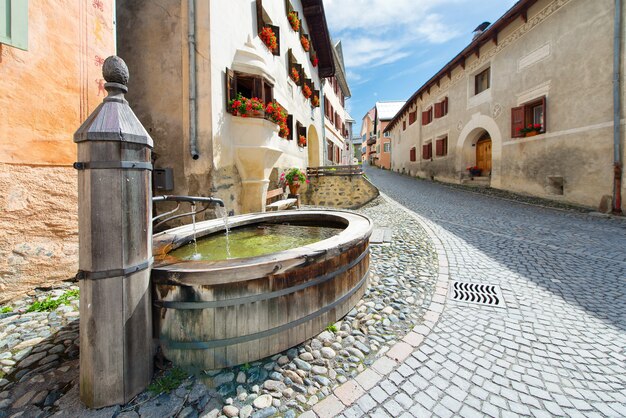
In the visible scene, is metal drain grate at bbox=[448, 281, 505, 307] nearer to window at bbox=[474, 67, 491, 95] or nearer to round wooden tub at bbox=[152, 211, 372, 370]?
round wooden tub at bbox=[152, 211, 372, 370]

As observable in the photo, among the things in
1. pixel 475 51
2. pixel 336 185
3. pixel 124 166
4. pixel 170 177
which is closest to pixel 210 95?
pixel 170 177

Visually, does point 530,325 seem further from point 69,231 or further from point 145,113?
point 145,113

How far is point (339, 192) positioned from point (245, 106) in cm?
742

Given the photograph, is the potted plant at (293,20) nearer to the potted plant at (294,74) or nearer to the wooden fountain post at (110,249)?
the potted plant at (294,74)

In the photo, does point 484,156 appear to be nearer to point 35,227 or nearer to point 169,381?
point 169,381

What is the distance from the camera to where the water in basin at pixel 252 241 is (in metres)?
3.57

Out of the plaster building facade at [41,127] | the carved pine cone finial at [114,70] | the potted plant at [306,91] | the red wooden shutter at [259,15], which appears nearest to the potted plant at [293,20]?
the potted plant at [306,91]

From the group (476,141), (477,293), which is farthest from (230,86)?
(476,141)

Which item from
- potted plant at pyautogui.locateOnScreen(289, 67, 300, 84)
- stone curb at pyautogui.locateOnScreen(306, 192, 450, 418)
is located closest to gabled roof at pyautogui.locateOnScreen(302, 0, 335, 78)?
potted plant at pyautogui.locateOnScreen(289, 67, 300, 84)

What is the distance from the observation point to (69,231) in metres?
4.03

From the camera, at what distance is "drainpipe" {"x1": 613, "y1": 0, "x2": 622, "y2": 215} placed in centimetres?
804

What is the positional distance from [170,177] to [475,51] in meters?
16.0

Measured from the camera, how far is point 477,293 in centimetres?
376

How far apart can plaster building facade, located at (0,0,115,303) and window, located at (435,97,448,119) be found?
1831 cm
